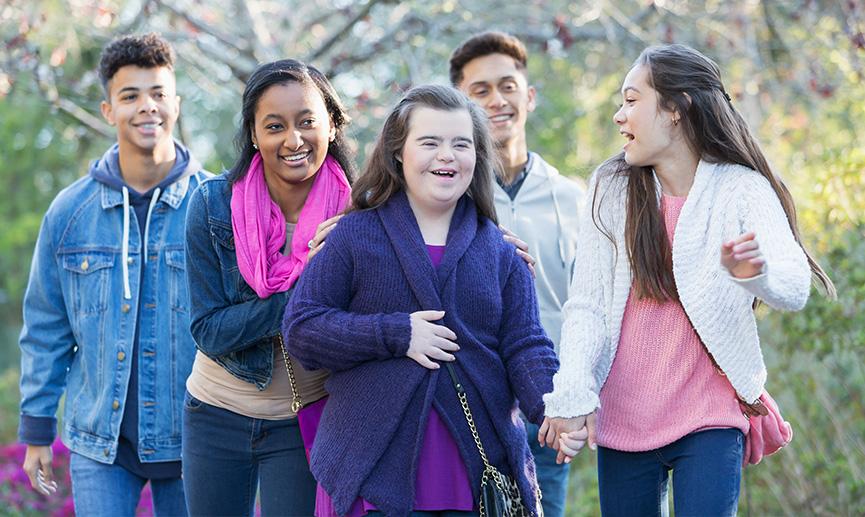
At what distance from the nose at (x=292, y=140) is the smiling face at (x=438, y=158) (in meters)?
0.42

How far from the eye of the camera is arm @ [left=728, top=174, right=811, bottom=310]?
330 centimetres

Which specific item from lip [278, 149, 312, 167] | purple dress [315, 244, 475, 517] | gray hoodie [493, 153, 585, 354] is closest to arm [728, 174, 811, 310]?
purple dress [315, 244, 475, 517]

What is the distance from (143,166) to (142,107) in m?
0.25

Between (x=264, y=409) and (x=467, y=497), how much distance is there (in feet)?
2.95

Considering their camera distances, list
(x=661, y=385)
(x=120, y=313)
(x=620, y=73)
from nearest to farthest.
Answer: (x=661, y=385), (x=120, y=313), (x=620, y=73)

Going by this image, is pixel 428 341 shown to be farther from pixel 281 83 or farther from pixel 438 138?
pixel 281 83

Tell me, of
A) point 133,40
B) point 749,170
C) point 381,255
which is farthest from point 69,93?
point 749,170

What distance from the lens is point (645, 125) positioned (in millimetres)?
3752

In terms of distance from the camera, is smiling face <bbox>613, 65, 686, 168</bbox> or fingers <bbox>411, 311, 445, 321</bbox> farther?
smiling face <bbox>613, 65, 686, 168</bbox>

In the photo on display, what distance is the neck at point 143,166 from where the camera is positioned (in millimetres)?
4820

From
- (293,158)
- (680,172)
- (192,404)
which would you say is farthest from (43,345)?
(680,172)

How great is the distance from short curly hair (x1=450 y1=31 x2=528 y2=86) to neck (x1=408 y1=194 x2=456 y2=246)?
1.53 m

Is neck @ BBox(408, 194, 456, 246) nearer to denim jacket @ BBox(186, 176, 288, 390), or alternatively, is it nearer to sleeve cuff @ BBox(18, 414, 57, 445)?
denim jacket @ BBox(186, 176, 288, 390)

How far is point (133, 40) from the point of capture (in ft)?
15.8
